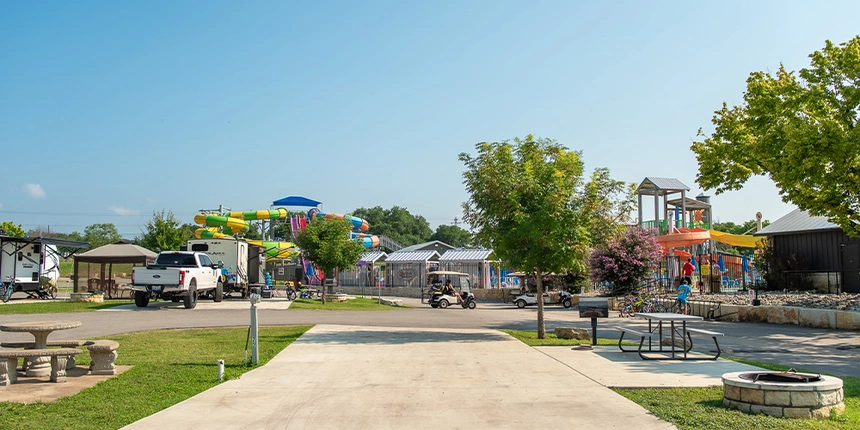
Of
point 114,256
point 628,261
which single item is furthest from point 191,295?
point 628,261

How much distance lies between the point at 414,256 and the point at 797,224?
25.8m

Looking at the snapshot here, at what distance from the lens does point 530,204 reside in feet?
54.6

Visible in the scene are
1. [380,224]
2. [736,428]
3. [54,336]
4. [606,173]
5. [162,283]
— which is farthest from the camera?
[380,224]

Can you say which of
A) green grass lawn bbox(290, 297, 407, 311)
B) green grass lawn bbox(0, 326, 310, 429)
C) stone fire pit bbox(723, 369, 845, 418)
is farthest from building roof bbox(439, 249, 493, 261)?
stone fire pit bbox(723, 369, 845, 418)

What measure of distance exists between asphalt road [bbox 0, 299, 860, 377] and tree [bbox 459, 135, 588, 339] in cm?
333

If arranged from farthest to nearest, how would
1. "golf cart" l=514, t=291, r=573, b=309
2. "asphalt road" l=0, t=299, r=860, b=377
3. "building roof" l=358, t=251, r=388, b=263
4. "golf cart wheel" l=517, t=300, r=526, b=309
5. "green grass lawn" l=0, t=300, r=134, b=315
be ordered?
"building roof" l=358, t=251, r=388, b=263 < "golf cart wheel" l=517, t=300, r=526, b=309 < "golf cart" l=514, t=291, r=573, b=309 < "green grass lawn" l=0, t=300, r=134, b=315 < "asphalt road" l=0, t=299, r=860, b=377

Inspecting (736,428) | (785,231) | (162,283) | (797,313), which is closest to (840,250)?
(785,231)

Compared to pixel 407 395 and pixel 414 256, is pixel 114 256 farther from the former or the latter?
pixel 407 395

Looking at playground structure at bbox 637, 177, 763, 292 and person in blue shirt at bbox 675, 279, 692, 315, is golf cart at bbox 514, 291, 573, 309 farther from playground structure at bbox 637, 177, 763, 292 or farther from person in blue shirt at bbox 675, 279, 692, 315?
person in blue shirt at bbox 675, 279, 692, 315

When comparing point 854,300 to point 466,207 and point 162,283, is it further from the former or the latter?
point 162,283

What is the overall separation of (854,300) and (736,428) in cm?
1883

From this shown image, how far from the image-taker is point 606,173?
57.3 ft

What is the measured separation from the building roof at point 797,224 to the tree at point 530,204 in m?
16.8

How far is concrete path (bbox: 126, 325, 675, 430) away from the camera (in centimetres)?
714
